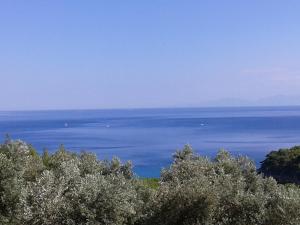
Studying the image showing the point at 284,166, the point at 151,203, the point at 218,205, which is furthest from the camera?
the point at 284,166

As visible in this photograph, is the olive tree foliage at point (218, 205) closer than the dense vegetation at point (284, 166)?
Yes

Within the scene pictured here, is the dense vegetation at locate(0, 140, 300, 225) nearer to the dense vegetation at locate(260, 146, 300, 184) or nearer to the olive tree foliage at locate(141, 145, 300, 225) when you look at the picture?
the olive tree foliage at locate(141, 145, 300, 225)

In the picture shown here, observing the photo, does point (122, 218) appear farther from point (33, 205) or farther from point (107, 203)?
point (33, 205)

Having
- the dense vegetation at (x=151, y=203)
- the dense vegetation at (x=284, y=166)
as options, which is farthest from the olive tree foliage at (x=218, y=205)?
the dense vegetation at (x=284, y=166)

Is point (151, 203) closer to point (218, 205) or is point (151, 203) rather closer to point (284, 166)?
point (218, 205)

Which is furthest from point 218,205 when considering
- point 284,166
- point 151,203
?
point 284,166

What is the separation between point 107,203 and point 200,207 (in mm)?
3475

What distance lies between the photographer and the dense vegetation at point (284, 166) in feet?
210

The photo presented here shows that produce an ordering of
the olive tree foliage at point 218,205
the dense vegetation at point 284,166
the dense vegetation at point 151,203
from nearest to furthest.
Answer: the dense vegetation at point 151,203, the olive tree foliage at point 218,205, the dense vegetation at point 284,166

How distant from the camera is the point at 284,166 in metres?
66.7

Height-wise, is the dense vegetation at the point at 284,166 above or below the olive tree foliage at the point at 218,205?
below

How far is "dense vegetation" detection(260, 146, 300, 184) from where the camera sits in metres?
63.9

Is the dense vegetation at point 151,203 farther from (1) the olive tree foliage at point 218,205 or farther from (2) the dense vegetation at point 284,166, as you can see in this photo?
(2) the dense vegetation at point 284,166

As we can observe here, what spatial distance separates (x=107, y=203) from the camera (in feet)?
51.1
